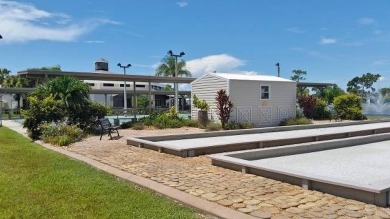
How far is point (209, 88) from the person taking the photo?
68.1 ft

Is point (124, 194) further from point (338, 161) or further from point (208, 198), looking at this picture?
point (338, 161)

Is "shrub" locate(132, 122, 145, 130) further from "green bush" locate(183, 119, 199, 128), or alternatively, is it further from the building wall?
the building wall

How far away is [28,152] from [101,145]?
2.32m

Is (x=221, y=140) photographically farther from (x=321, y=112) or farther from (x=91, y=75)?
(x=321, y=112)

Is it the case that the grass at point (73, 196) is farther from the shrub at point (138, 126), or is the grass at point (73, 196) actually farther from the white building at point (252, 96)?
the white building at point (252, 96)

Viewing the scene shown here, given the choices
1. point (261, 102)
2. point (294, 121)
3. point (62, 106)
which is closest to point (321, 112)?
point (294, 121)

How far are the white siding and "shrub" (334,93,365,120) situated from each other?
11.4m

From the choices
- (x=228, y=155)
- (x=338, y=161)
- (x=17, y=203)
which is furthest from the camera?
(x=338, y=161)

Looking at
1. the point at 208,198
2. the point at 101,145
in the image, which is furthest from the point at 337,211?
the point at 101,145

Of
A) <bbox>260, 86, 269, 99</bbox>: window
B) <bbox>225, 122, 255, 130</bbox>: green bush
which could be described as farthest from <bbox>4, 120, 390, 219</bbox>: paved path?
→ <bbox>260, 86, 269, 99</bbox>: window

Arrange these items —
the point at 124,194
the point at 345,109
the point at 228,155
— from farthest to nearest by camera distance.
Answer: the point at 345,109 → the point at 228,155 → the point at 124,194

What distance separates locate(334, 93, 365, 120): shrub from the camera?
26203 mm

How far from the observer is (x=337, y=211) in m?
4.83

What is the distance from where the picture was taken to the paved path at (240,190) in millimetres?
4827
